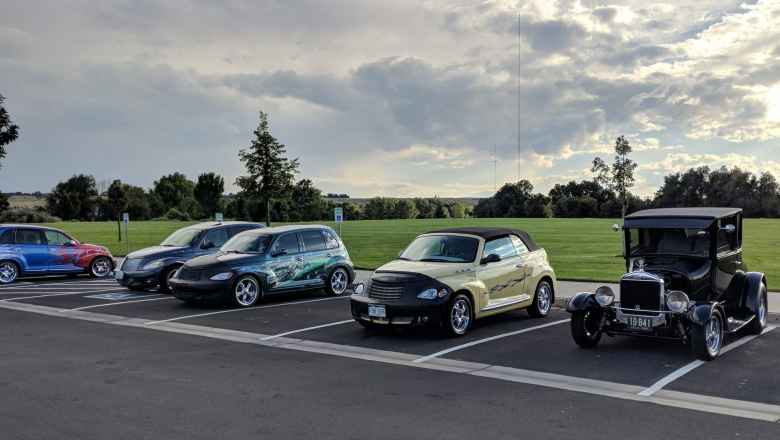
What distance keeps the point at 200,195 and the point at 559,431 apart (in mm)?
131373

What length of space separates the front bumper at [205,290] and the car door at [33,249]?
8084 millimetres

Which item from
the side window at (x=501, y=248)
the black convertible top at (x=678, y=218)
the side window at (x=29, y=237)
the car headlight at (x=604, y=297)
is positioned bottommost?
the car headlight at (x=604, y=297)

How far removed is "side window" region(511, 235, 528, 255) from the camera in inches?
472

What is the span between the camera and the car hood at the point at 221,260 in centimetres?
1370

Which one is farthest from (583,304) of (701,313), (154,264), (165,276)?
(154,264)

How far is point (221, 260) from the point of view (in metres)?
13.8

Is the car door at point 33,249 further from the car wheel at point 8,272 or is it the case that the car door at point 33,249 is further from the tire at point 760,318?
the tire at point 760,318

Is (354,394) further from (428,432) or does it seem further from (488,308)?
(488,308)

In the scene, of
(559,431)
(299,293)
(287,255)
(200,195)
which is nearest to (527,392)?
(559,431)

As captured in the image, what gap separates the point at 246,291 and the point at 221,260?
0.80 m

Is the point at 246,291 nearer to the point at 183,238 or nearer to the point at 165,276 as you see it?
the point at 165,276

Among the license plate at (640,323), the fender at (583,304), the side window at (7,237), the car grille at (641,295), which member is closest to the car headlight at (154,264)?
the side window at (7,237)

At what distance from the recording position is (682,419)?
20.4ft

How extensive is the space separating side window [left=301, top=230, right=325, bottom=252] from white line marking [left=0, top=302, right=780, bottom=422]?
3.94 meters
